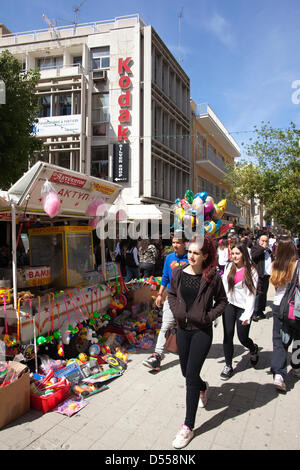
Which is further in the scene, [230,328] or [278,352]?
[230,328]

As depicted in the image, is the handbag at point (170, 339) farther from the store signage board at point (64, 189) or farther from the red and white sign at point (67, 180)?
the red and white sign at point (67, 180)

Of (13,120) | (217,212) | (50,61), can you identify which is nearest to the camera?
(217,212)

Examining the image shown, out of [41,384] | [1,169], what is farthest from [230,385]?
[1,169]

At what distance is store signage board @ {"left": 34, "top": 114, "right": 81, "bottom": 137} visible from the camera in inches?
676

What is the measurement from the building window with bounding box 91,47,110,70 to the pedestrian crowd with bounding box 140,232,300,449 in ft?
58.8

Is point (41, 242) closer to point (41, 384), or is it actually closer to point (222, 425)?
point (41, 384)

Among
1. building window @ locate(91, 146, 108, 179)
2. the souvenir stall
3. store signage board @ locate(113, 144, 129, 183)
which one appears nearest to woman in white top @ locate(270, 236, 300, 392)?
the souvenir stall

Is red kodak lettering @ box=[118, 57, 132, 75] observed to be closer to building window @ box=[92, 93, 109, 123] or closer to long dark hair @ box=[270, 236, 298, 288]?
building window @ box=[92, 93, 109, 123]

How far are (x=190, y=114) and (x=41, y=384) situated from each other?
82.2 ft

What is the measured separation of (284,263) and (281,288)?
1.01 ft

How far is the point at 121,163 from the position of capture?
58.6ft

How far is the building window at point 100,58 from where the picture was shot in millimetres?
18688

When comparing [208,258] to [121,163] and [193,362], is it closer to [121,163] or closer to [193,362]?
[193,362]

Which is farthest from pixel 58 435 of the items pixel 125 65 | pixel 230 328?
pixel 125 65
